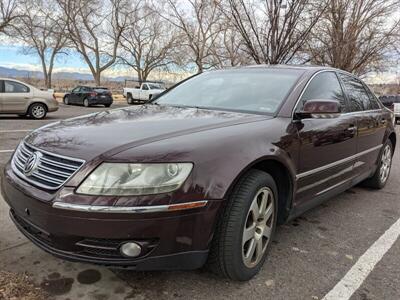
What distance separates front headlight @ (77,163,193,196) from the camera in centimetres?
221

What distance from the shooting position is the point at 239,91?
12.0ft

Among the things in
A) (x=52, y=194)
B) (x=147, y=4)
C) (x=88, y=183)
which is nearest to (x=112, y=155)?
(x=88, y=183)

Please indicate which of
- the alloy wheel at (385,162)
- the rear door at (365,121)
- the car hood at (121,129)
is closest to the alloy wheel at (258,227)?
the car hood at (121,129)

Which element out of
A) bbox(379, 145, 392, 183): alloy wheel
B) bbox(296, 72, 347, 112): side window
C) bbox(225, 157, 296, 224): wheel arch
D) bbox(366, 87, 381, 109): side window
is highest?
bbox(296, 72, 347, 112): side window

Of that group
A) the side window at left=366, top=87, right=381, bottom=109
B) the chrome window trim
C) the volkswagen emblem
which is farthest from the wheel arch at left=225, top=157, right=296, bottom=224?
the side window at left=366, top=87, right=381, bottom=109

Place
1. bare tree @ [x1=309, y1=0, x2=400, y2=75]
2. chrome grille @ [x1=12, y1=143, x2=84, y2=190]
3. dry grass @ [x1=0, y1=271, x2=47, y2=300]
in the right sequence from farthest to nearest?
1. bare tree @ [x1=309, y1=0, x2=400, y2=75]
2. dry grass @ [x1=0, y1=271, x2=47, y2=300]
3. chrome grille @ [x1=12, y1=143, x2=84, y2=190]

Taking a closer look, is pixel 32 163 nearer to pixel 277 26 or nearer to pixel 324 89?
pixel 324 89

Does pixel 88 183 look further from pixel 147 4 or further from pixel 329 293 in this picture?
pixel 147 4

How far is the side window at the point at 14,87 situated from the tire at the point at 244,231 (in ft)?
40.5

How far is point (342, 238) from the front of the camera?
3.63 m

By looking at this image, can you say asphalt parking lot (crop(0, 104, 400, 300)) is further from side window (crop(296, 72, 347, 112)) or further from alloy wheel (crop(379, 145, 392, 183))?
alloy wheel (crop(379, 145, 392, 183))

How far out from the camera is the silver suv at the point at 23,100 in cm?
1293

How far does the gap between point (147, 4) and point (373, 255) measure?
1383 inches

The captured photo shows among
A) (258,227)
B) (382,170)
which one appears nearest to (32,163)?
(258,227)
